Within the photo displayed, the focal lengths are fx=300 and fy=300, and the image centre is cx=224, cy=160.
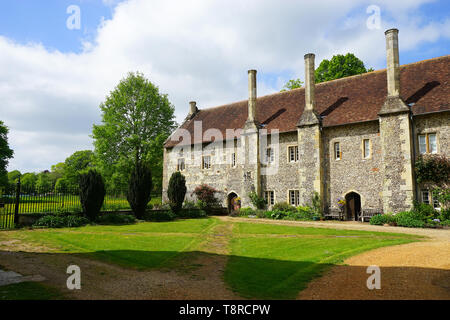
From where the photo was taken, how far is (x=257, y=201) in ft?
78.0

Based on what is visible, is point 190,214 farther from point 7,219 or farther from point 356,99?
point 356,99

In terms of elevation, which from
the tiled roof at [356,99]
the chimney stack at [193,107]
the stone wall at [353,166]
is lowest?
the stone wall at [353,166]

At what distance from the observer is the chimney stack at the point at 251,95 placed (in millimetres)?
25500

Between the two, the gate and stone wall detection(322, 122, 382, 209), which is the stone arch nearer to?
stone wall detection(322, 122, 382, 209)

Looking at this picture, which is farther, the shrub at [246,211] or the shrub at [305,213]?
the shrub at [246,211]

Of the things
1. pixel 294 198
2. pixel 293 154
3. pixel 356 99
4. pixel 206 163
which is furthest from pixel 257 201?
pixel 356 99

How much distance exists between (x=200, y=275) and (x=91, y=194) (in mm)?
12380

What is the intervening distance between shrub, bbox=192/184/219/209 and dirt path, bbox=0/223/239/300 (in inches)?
638

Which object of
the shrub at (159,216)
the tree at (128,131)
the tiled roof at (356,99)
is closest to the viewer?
the tiled roof at (356,99)

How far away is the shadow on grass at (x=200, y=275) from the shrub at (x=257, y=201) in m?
14.7

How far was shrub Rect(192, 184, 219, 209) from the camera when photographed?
25969mm

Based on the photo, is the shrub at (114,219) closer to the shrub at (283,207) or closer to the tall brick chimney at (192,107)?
the shrub at (283,207)

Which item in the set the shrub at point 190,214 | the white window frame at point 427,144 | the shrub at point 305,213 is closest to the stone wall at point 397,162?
the white window frame at point 427,144
